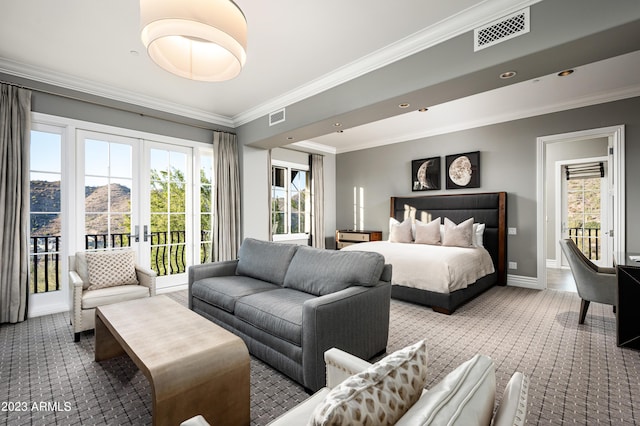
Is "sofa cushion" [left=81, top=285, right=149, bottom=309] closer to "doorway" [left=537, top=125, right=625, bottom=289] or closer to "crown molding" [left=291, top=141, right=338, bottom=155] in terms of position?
"crown molding" [left=291, top=141, right=338, bottom=155]

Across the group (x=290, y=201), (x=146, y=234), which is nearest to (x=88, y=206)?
(x=146, y=234)

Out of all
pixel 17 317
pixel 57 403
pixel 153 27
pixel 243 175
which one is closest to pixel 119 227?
pixel 17 317

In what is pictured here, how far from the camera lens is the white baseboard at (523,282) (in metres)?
4.57

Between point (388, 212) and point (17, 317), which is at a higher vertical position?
point (388, 212)

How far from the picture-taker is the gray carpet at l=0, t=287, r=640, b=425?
1.79 meters

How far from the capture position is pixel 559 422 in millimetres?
1700

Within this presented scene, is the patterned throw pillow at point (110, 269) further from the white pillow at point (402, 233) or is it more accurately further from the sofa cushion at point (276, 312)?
the white pillow at point (402, 233)

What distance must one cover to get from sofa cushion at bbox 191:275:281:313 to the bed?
1779 mm

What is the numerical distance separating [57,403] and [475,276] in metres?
4.24

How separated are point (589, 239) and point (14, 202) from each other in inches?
369

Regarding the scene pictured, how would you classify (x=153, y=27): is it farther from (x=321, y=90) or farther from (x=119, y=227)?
(x=119, y=227)

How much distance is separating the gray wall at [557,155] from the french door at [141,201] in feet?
21.8

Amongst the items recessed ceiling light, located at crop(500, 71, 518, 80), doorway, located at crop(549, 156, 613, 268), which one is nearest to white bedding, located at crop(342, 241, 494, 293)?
recessed ceiling light, located at crop(500, 71, 518, 80)

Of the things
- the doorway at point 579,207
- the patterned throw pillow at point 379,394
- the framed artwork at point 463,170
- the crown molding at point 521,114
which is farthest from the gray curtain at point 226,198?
the doorway at point 579,207
